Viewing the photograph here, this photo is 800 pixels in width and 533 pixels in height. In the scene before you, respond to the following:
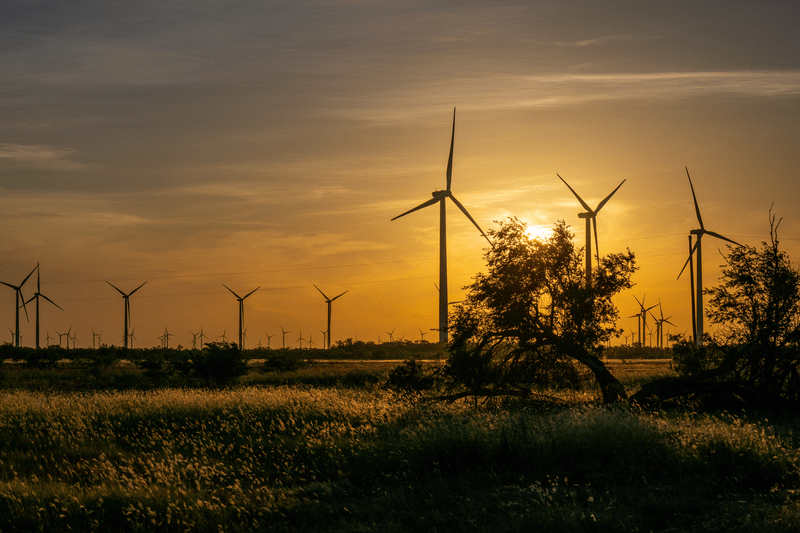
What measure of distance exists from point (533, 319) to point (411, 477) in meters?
15.1

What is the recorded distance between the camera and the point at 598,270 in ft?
98.8

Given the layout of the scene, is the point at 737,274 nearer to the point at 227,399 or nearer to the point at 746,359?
the point at 746,359

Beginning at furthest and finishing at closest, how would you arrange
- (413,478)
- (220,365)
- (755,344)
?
(220,365), (755,344), (413,478)

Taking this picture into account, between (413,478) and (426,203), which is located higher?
(426,203)

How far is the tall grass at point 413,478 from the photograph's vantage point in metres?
12.3

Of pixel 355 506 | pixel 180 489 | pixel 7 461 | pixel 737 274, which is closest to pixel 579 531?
pixel 355 506

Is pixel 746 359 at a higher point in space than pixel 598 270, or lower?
lower

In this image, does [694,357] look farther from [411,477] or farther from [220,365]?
[220,365]

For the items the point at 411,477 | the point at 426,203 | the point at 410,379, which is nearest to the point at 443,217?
the point at 426,203

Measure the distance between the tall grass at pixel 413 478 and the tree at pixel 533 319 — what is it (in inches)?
331

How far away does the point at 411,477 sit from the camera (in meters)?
15.4

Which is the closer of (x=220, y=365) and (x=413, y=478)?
(x=413, y=478)

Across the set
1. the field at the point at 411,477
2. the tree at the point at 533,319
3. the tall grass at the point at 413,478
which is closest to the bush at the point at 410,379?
the tree at the point at 533,319

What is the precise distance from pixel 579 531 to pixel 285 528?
4938 mm
